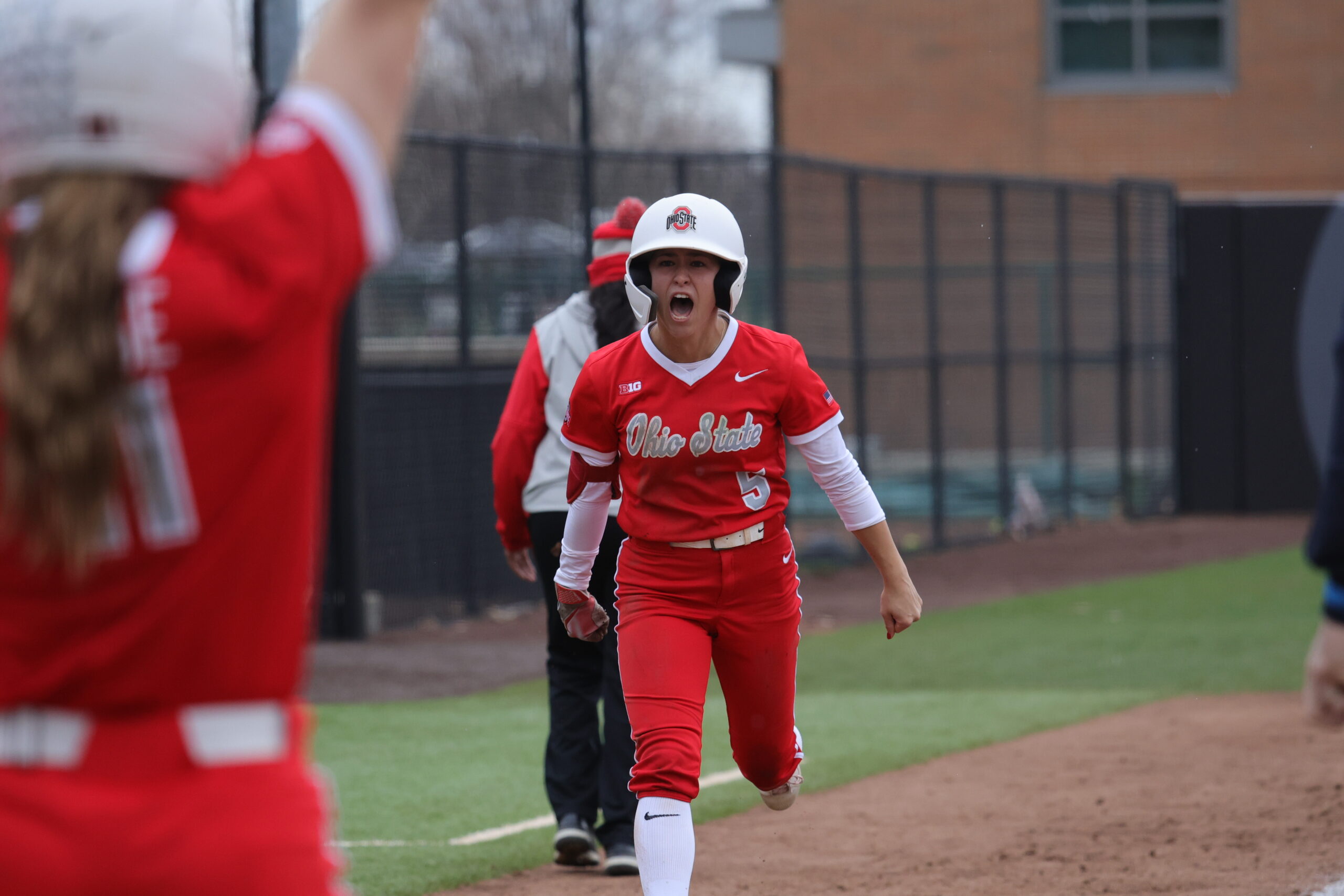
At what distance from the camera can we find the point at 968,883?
5773mm

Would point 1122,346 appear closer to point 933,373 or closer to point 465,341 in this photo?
point 933,373

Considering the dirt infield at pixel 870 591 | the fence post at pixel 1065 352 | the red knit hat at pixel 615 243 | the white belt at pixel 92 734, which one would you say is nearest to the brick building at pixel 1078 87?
the fence post at pixel 1065 352

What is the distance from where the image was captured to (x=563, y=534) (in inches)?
235

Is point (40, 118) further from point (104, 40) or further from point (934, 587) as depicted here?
point (934, 587)

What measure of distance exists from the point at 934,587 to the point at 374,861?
9.29 meters

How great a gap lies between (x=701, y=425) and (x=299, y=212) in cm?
295

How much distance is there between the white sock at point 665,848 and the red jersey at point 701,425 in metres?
0.73

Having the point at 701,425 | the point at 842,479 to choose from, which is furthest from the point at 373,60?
the point at 842,479

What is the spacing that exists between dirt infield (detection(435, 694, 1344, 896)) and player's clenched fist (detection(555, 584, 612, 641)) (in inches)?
41.4

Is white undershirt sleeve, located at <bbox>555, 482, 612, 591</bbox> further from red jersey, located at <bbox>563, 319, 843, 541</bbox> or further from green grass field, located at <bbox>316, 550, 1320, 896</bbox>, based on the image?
green grass field, located at <bbox>316, 550, 1320, 896</bbox>

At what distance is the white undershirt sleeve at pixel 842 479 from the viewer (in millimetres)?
4773

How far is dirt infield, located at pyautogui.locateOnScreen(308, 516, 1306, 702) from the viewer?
10.6 metres

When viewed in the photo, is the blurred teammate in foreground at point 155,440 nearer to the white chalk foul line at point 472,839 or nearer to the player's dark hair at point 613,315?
the player's dark hair at point 613,315

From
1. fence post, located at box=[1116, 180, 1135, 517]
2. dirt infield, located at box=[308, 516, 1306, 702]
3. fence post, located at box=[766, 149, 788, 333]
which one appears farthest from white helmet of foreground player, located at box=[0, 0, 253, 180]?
fence post, located at box=[1116, 180, 1135, 517]
